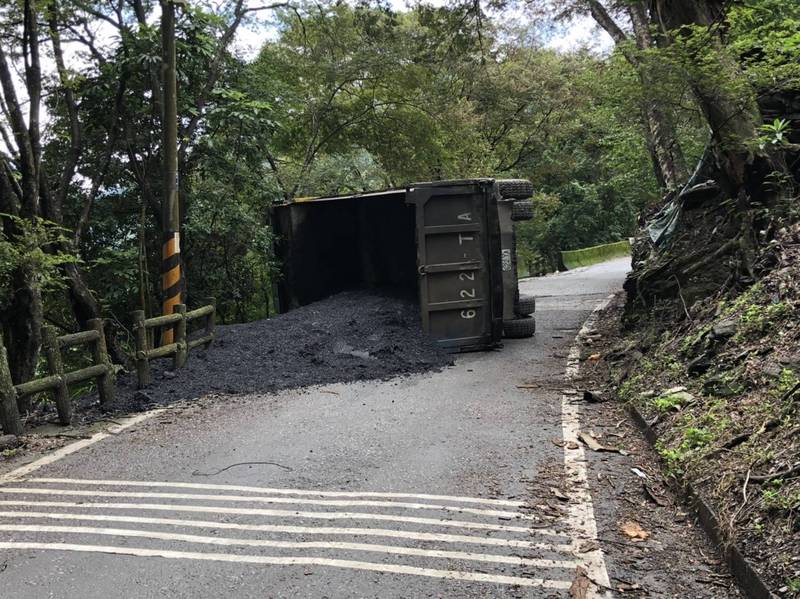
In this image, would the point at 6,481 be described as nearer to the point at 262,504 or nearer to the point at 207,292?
the point at 262,504

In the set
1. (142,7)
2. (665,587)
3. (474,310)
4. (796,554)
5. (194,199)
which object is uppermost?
(142,7)

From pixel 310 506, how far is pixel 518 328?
22.0ft

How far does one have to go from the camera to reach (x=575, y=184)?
31312 millimetres

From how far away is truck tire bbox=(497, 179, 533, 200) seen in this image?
9.95 m

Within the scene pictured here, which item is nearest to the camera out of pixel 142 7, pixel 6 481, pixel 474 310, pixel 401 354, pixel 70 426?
pixel 6 481

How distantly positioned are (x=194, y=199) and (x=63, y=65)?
2892 millimetres

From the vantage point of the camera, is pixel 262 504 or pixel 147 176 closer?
pixel 262 504

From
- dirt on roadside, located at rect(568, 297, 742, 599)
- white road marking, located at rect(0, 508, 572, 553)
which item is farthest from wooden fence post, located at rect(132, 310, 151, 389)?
dirt on roadside, located at rect(568, 297, 742, 599)

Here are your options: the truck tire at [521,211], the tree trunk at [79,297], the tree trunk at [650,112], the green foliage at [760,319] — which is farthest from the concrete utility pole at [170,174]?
the green foliage at [760,319]

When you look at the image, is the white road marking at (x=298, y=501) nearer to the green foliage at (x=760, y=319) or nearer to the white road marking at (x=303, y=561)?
the white road marking at (x=303, y=561)

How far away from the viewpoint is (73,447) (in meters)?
6.07

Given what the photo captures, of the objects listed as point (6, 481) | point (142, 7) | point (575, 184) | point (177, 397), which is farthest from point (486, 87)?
point (6, 481)

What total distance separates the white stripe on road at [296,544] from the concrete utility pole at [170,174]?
5342 mm

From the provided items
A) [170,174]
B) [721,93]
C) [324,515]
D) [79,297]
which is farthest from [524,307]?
[324,515]
